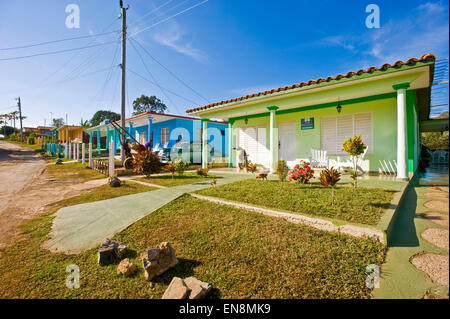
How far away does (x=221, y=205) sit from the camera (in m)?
4.21

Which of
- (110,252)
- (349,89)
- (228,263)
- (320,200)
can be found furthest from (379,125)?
(110,252)

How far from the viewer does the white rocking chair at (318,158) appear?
25.1 feet

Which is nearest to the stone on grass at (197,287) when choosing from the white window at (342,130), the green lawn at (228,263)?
the green lawn at (228,263)

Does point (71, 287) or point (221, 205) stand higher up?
point (221, 205)

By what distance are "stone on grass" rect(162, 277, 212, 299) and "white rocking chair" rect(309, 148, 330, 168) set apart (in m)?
6.57

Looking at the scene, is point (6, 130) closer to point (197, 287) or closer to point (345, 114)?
point (345, 114)

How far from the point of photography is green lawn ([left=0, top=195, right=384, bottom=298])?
2049mm

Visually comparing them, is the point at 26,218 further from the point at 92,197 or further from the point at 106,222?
the point at 106,222

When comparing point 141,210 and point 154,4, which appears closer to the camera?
point 141,210

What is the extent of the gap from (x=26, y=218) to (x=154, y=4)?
936cm

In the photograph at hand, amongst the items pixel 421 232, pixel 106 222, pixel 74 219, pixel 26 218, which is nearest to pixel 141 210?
pixel 106 222

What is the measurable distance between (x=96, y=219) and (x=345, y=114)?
8.41m

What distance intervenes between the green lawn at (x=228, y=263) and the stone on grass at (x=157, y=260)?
2.8 inches

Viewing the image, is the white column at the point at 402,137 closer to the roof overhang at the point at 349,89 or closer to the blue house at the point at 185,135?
the roof overhang at the point at 349,89
